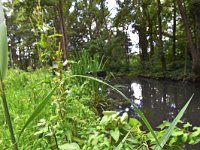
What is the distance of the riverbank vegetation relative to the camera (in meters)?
0.94

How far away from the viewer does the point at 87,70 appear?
3.24 metres

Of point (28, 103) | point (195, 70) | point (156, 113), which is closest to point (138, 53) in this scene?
point (195, 70)

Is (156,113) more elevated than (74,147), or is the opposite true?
(74,147)

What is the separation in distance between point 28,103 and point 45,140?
100 centimetres

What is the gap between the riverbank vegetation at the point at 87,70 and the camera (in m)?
0.94

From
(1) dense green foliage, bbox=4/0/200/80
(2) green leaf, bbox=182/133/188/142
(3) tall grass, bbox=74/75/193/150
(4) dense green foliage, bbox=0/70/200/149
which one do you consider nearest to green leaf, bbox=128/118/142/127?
(4) dense green foliage, bbox=0/70/200/149

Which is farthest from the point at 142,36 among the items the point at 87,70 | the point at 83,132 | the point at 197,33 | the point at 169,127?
the point at 169,127

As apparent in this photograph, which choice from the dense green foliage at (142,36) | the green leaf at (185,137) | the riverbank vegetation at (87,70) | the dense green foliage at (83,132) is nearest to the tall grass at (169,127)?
the riverbank vegetation at (87,70)

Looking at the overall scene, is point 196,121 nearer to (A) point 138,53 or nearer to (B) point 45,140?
(B) point 45,140

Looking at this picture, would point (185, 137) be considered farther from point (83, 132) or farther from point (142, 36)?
point (142, 36)

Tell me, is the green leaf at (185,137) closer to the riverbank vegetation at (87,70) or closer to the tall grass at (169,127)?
the riverbank vegetation at (87,70)

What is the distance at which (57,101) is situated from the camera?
1.17 m

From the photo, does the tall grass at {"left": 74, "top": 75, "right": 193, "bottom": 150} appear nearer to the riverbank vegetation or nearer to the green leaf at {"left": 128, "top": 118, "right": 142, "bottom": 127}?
the riverbank vegetation

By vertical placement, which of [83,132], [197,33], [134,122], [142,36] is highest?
[142,36]
